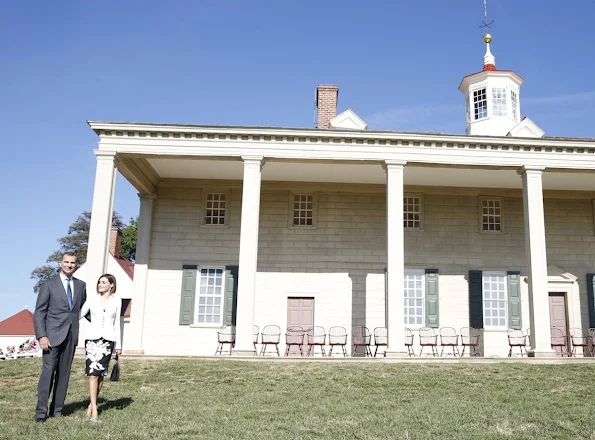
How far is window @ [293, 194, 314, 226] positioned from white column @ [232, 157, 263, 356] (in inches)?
149

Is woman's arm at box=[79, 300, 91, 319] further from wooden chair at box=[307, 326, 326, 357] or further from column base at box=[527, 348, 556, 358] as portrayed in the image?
column base at box=[527, 348, 556, 358]

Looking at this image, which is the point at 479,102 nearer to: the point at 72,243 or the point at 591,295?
the point at 591,295

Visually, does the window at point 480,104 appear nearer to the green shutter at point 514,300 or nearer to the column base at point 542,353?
the green shutter at point 514,300

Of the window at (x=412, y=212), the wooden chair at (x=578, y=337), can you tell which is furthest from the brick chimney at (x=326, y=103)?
the wooden chair at (x=578, y=337)

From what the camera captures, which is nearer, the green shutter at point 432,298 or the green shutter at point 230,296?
the green shutter at point 230,296

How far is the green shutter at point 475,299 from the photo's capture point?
→ 20.3 meters

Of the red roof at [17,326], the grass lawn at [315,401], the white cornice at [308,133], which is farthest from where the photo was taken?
the red roof at [17,326]

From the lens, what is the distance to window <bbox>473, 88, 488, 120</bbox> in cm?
2384

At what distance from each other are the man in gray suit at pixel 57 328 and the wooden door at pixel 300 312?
12828mm

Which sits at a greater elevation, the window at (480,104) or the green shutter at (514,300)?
the window at (480,104)

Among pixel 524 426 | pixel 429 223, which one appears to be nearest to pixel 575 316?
pixel 429 223

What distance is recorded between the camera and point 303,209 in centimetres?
2092

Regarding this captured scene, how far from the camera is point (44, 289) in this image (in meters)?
7.53

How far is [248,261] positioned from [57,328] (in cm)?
916
